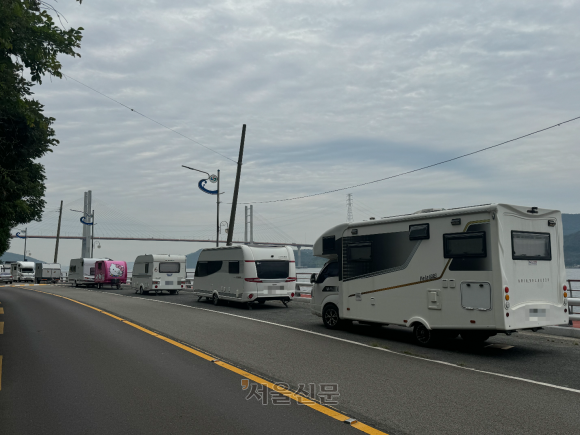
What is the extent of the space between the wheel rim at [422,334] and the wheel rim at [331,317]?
296cm

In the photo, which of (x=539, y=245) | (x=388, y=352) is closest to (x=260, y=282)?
(x=388, y=352)

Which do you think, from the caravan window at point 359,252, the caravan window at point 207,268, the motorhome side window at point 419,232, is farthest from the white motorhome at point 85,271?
the motorhome side window at point 419,232

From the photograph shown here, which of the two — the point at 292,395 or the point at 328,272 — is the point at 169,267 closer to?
the point at 328,272

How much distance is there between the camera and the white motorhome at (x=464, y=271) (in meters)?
9.80

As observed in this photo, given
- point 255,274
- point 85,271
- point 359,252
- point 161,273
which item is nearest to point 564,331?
point 359,252

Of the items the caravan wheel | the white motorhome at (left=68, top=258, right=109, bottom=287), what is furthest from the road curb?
the white motorhome at (left=68, top=258, right=109, bottom=287)

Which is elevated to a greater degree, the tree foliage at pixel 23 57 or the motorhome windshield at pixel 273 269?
the tree foliage at pixel 23 57

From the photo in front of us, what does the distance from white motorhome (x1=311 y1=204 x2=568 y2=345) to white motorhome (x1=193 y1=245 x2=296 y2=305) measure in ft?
25.2

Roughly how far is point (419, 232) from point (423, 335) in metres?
2.26

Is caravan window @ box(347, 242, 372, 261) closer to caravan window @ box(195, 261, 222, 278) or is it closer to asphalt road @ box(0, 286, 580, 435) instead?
asphalt road @ box(0, 286, 580, 435)

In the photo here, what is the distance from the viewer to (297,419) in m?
5.50

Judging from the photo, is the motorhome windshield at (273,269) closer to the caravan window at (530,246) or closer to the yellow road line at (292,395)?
the yellow road line at (292,395)

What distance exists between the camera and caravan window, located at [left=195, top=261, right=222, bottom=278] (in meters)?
22.1

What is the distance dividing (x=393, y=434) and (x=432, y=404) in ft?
4.38
